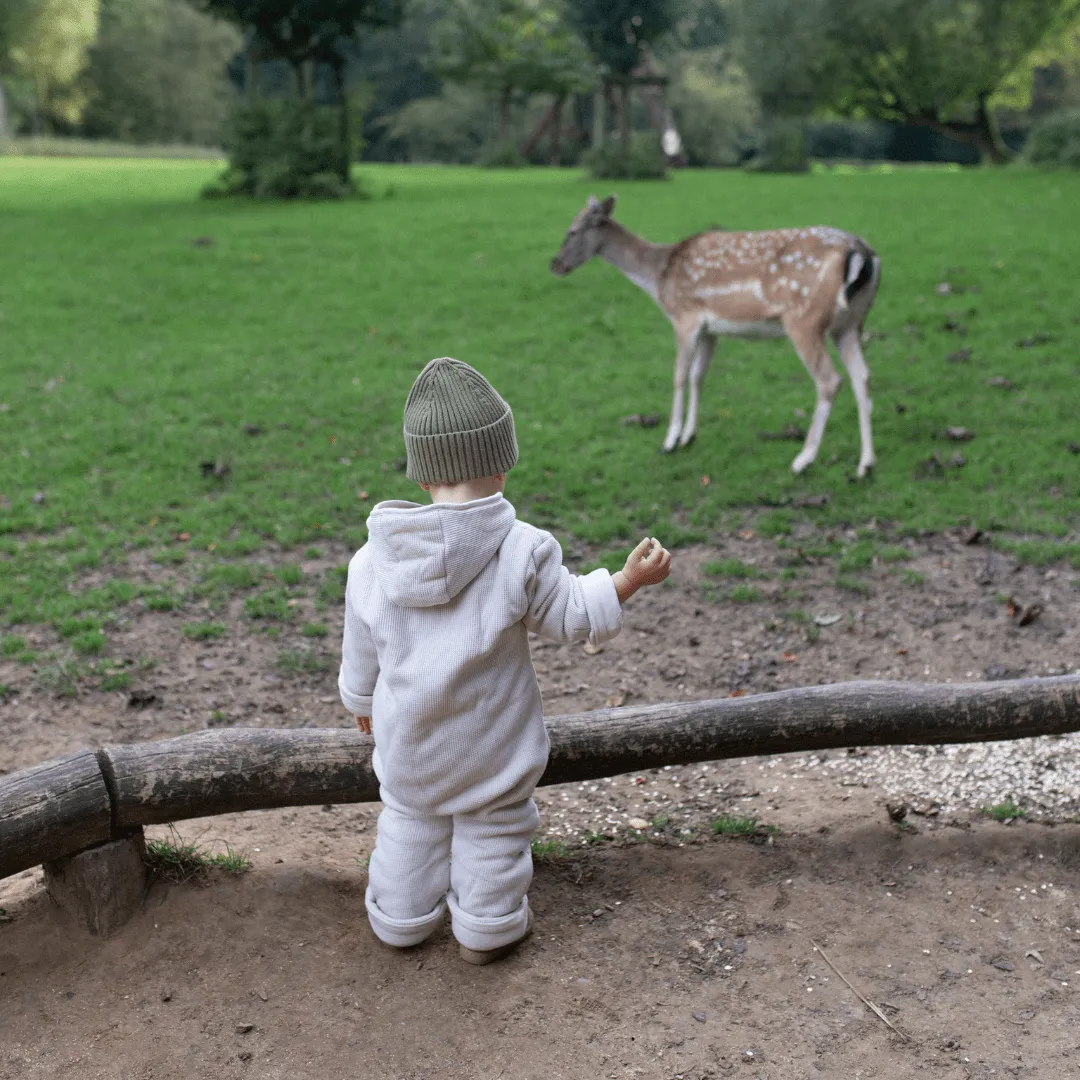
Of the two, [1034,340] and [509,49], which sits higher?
[509,49]

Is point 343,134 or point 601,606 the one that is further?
point 343,134

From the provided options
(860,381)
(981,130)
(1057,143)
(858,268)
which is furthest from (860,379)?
(981,130)

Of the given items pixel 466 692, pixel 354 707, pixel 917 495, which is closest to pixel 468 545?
pixel 466 692

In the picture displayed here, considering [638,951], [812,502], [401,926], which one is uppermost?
[401,926]

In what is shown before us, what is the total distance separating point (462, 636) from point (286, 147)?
20147mm

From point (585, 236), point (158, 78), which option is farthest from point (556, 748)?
Answer: point (158, 78)

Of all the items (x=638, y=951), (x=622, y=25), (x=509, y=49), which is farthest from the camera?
(x=509, y=49)

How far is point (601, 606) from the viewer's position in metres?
3.09

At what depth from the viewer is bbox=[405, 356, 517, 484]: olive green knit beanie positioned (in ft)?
10.0

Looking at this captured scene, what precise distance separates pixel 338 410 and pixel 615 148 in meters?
19.1

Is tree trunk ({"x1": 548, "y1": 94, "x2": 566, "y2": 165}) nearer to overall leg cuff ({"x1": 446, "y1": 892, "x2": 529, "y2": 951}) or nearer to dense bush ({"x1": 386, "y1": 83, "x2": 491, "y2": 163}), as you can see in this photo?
dense bush ({"x1": 386, "y1": 83, "x2": 491, "y2": 163})

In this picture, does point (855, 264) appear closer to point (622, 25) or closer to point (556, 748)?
point (556, 748)

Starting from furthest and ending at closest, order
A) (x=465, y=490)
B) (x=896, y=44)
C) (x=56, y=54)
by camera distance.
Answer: (x=56, y=54) → (x=896, y=44) → (x=465, y=490)

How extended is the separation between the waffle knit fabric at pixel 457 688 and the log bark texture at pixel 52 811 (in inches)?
30.9
